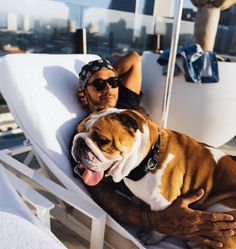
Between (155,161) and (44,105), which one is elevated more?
(44,105)

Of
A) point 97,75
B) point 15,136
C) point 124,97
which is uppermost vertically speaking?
point 97,75

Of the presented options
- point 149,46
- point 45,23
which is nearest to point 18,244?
point 45,23

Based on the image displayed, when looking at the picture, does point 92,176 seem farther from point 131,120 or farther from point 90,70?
point 90,70

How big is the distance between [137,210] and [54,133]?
625 millimetres

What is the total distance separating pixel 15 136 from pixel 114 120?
2.43 m

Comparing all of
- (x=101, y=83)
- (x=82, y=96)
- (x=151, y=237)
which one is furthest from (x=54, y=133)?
(x=151, y=237)

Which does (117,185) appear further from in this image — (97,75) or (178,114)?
(178,114)

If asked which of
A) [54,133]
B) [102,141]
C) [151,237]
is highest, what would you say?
[102,141]

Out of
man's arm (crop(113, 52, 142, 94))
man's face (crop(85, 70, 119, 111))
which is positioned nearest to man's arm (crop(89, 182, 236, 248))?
man's face (crop(85, 70, 119, 111))

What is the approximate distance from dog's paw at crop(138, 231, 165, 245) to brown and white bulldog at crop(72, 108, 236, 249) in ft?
0.46

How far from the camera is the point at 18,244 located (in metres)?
0.89

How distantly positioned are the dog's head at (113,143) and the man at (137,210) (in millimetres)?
211

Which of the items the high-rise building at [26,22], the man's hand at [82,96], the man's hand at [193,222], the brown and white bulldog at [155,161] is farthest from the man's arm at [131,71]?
the high-rise building at [26,22]

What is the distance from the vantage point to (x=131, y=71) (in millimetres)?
2539
